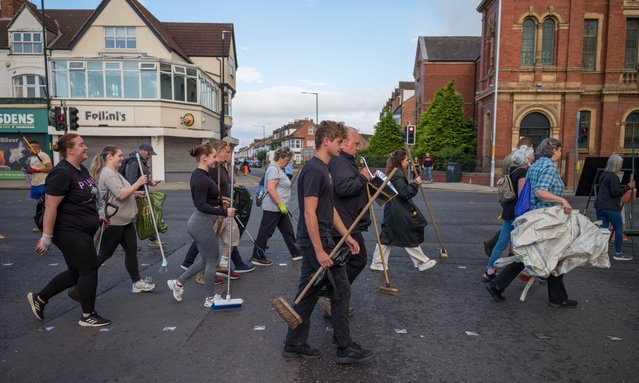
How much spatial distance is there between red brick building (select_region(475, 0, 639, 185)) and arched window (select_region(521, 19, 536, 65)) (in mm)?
55

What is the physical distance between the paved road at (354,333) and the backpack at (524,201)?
3.60ft

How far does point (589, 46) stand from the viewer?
27359mm

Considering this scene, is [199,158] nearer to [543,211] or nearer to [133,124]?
[543,211]

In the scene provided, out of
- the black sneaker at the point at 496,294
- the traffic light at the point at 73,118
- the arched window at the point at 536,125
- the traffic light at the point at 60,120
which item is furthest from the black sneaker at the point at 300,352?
the arched window at the point at 536,125

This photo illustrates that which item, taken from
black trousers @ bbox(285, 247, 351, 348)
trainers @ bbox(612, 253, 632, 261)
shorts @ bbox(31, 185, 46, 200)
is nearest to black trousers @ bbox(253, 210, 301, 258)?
black trousers @ bbox(285, 247, 351, 348)

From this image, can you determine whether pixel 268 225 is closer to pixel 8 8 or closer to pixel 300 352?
pixel 300 352

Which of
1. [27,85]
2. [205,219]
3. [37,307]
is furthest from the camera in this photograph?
[27,85]

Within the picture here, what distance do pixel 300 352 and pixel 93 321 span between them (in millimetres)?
2238

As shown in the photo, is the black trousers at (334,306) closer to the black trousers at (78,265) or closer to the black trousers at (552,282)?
the black trousers at (78,265)

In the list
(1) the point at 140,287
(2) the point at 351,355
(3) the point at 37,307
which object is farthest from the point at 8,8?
(2) the point at 351,355

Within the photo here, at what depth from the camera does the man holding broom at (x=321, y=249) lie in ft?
11.8

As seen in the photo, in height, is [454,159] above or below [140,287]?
above

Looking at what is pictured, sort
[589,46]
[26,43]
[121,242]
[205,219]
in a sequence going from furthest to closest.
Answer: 1. [26,43]
2. [589,46]
3. [121,242]
4. [205,219]

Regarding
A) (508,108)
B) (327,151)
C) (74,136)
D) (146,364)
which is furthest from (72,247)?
(508,108)
